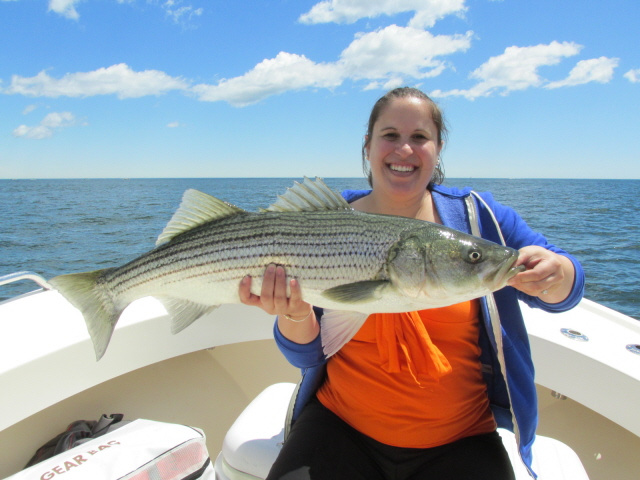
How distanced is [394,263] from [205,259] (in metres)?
1.26

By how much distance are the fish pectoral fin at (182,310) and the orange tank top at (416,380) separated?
107 centimetres

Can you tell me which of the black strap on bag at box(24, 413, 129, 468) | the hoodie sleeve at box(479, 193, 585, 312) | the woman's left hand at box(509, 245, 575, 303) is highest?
the hoodie sleeve at box(479, 193, 585, 312)

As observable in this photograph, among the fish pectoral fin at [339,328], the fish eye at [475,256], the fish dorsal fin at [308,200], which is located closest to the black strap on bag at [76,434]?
the fish pectoral fin at [339,328]

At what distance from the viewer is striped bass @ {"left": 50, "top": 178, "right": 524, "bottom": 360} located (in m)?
2.51

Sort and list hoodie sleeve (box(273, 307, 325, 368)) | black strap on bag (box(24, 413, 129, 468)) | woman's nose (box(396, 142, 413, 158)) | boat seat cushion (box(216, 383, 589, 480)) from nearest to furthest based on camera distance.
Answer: boat seat cushion (box(216, 383, 589, 480)) < hoodie sleeve (box(273, 307, 325, 368)) < woman's nose (box(396, 142, 413, 158)) < black strap on bag (box(24, 413, 129, 468))

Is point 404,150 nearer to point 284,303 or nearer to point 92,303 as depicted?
point 284,303

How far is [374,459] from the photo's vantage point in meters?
2.57

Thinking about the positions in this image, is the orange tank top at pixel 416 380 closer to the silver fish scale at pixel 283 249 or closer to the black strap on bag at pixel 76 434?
the silver fish scale at pixel 283 249

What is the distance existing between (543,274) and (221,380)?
3.94 meters

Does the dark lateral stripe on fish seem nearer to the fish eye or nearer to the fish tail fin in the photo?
A: the fish tail fin

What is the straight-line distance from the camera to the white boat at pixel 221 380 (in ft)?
10.4

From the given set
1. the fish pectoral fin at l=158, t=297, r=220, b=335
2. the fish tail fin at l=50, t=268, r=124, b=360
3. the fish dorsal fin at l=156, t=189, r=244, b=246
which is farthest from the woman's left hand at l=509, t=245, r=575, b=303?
the fish tail fin at l=50, t=268, r=124, b=360

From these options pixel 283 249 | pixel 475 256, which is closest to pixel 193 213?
pixel 283 249

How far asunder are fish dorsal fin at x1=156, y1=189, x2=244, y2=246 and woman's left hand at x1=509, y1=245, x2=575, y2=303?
6.24 feet
